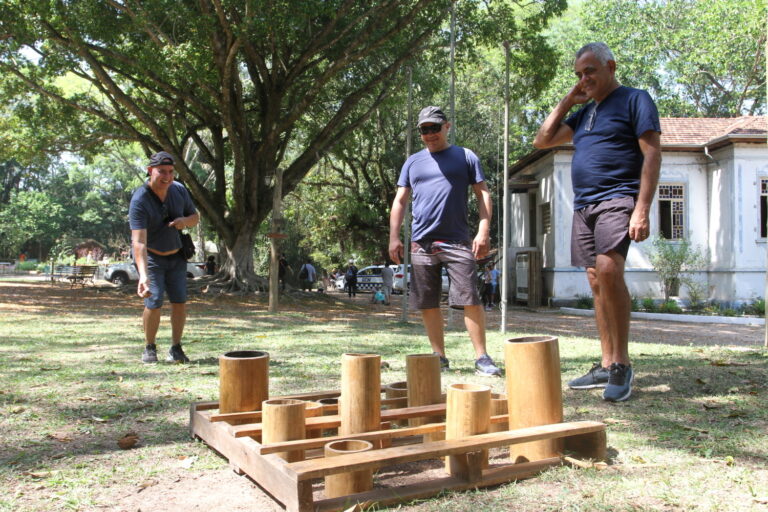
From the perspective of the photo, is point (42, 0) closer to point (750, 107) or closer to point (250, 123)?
point (250, 123)

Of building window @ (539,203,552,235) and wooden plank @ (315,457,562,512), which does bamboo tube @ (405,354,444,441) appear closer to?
wooden plank @ (315,457,562,512)

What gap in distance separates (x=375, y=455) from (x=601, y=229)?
223 centimetres

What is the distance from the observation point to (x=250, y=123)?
65.7 ft

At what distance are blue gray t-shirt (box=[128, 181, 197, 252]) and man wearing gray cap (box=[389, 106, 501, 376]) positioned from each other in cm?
196

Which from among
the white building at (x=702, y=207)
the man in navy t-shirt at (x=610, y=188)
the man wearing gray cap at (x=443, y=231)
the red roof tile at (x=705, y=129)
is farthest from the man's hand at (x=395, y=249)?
the red roof tile at (x=705, y=129)

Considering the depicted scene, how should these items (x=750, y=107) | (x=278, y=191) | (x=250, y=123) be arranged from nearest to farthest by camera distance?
(x=278, y=191) < (x=250, y=123) < (x=750, y=107)

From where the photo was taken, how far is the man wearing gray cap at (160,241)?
5230 mm

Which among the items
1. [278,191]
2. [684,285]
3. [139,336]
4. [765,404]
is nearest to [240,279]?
[278,191]

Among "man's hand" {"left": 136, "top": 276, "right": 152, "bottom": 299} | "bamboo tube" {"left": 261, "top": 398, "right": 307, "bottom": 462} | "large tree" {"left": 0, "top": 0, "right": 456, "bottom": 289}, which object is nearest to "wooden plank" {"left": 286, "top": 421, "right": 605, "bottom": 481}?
"bamboo tube" {"left": 261, "top": 398, "right": 307, "bottom": 462}

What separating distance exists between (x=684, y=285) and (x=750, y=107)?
613 inches

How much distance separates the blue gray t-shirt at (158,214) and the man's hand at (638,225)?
366cm

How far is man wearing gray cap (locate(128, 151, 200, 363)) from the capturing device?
523cm

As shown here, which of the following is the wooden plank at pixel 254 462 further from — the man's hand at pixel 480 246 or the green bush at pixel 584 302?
the green bush at pixel 584 302

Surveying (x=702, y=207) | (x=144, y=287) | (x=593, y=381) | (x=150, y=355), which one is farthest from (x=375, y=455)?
(x=702, y=207)
